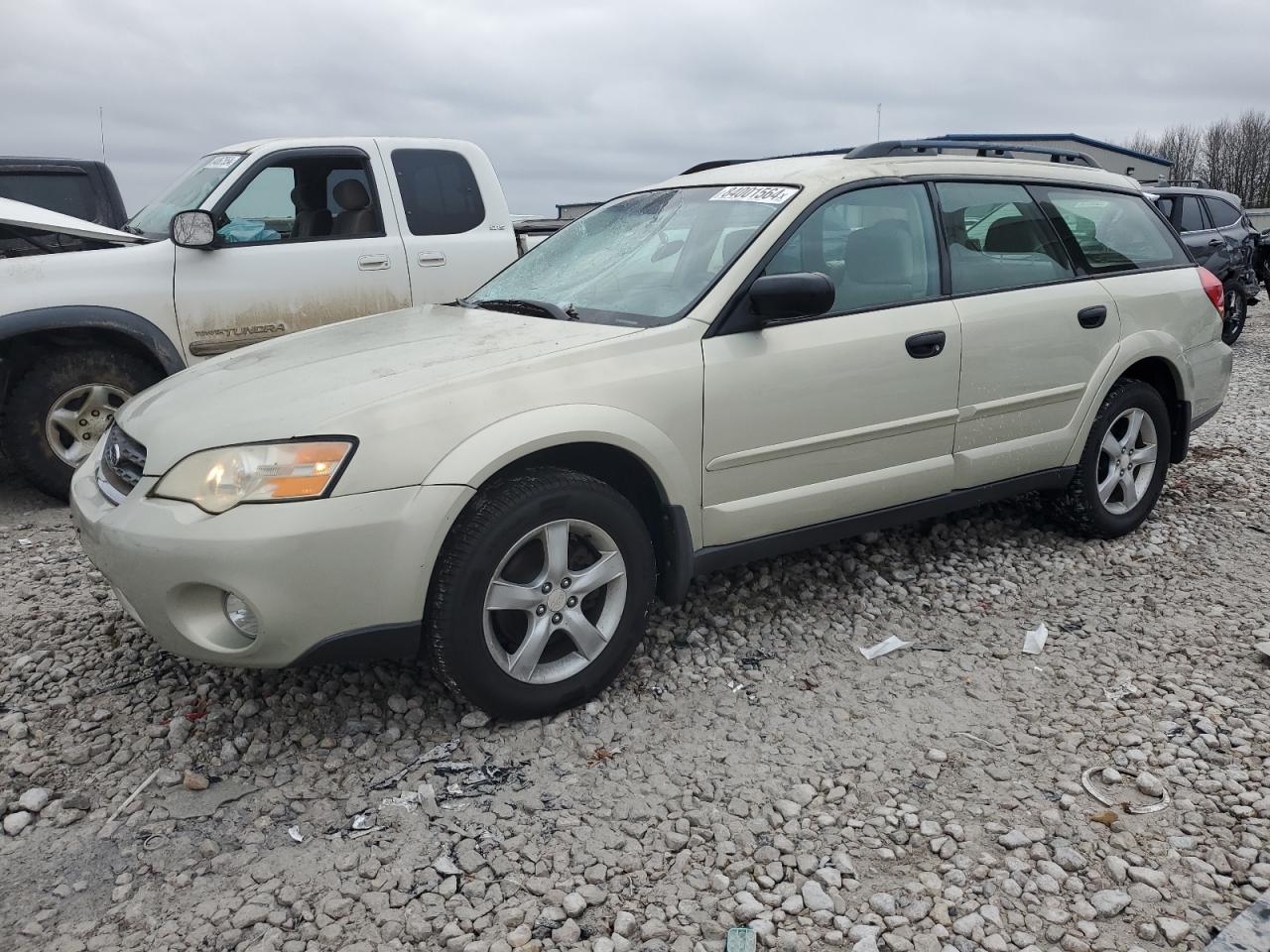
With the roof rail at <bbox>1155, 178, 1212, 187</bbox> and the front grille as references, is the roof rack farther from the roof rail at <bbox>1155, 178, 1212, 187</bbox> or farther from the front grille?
the roof rail at <bbox>1155, 178, 1212, 187</bbox>

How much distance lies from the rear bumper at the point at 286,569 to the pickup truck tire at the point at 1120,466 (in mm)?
3080

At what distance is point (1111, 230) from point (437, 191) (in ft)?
13.1

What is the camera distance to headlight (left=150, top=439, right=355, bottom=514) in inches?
112

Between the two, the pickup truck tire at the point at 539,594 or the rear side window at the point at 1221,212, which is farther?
the rear side window at the point at 1221,212

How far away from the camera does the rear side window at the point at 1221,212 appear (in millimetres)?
13008

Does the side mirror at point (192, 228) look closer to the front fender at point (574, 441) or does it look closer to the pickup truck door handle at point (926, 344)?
the front fender at point (574, 441)

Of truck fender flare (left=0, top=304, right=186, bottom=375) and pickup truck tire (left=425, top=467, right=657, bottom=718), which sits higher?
truck fender flare (left=0, top=304, right=186, bottom=375)

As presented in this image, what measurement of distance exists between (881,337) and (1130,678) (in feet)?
4.82

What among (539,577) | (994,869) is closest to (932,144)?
(539,577)

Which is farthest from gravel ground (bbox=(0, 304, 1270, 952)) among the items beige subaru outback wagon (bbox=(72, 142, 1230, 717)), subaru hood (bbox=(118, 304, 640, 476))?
subaru hood (bbox=(118, 304, 640, 476))

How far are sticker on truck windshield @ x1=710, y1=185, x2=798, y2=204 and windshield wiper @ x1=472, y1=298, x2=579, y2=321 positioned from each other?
77 centimetres

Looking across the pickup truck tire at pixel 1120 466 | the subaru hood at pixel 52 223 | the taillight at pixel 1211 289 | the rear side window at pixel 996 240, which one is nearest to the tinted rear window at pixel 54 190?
the subaru hood at pixel 52 223

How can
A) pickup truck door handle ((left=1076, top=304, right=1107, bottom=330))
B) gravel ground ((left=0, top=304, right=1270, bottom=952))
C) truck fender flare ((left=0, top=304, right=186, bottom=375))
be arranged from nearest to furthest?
gravel ground ((left=0, top=304, right=1270, bottom=952))
pickup truck door handle ((left=1076, top=304, right=1107, bottom=330))
truck fender flare ((left=0, top=304, right=186, bottom=375))

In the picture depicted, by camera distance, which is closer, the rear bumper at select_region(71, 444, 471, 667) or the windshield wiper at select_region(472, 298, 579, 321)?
the rear bumper at select_region(71, 444, 471, 667)
